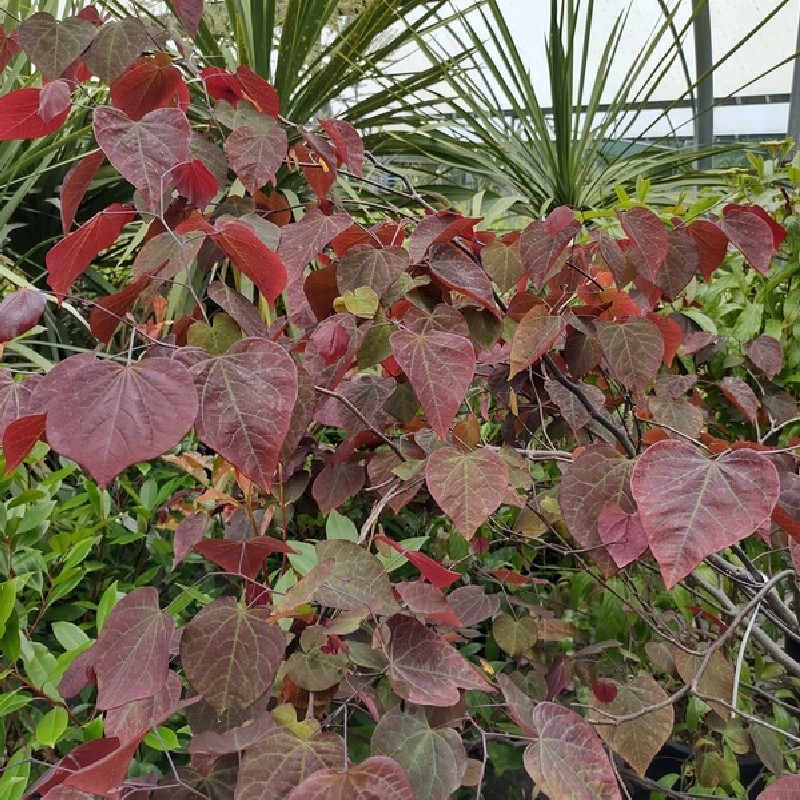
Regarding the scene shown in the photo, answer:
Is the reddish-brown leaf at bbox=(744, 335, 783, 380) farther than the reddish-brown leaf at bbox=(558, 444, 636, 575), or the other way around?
the reddish-brown leaf at bbox=(744, 335, 783, 380)

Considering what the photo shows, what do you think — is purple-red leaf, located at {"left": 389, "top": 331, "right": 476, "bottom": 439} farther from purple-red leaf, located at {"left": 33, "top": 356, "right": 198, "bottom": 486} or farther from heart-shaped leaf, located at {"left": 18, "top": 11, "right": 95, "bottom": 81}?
heart-shaped leaf, located at {"left": 18, "top": 11, "right": 95, "bottom": 81}

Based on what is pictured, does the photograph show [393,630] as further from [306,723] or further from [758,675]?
[758,675]

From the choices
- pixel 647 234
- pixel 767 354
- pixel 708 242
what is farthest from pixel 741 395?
pixel 647 234

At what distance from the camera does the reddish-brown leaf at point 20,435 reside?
→ 0.48 m

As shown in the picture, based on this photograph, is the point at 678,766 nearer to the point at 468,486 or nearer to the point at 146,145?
the point at 468,486

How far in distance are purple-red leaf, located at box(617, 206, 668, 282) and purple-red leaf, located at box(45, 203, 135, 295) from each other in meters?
0.41

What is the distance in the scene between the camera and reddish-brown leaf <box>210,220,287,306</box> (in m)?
0.53

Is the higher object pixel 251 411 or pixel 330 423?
pixel 251 411

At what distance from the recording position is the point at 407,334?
600 mm

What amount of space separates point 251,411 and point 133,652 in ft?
0.58

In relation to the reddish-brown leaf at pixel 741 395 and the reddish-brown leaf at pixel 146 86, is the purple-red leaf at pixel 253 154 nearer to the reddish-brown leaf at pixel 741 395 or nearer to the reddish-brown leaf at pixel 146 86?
the reddish-brown leaf at pixel 146 86

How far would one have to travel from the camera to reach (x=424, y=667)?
21.5 inches

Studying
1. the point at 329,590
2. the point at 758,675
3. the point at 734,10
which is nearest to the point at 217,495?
the point at 329,590

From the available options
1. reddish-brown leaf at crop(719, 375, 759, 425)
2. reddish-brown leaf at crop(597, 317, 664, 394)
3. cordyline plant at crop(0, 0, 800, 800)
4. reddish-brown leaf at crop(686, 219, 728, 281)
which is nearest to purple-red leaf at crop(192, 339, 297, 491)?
cordyline plant at crop(0, 0, 800, 800)
